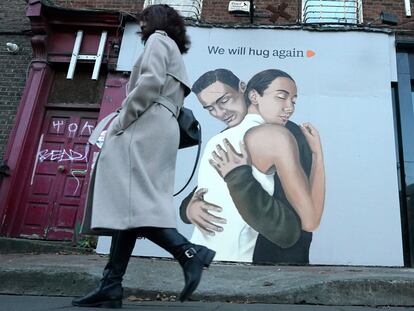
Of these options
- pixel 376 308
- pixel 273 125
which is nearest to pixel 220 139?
pixel 273 125

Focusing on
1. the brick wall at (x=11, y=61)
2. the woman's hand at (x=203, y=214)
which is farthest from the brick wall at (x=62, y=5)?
the woman's hand at (x=203, y=214)

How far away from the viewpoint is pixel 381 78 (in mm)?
7051

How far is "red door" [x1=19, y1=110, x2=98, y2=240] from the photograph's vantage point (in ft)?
24.1

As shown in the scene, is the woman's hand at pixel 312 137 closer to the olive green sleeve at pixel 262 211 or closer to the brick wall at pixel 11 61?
the olive green sleeve at pixel 262 211

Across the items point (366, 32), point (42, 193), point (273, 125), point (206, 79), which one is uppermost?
point (366, 32)

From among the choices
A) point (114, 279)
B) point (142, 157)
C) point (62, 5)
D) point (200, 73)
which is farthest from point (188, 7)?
point (114, 279)

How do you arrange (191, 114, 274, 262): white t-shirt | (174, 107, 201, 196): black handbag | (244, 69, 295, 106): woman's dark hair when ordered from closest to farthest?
(174, 107, 201, 196): black handbag, (191, 114, 274, 262): white t-shirt, (244, 69, 295, 106): woman's dark hair

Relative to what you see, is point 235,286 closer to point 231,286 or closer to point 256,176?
point 231,286

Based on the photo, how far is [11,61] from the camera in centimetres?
823

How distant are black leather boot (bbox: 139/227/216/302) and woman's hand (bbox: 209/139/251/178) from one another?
411cm

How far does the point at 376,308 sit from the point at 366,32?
5.09 m

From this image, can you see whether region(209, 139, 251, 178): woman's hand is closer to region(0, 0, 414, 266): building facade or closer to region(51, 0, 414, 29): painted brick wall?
region(0, 0, 414, 266): building facade

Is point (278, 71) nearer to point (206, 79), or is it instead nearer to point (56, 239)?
point (206, 79)

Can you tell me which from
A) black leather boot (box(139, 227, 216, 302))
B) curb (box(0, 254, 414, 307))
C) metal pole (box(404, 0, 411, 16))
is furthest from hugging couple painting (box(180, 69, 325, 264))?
black leather boot (box(139, 227, 216, 302))
